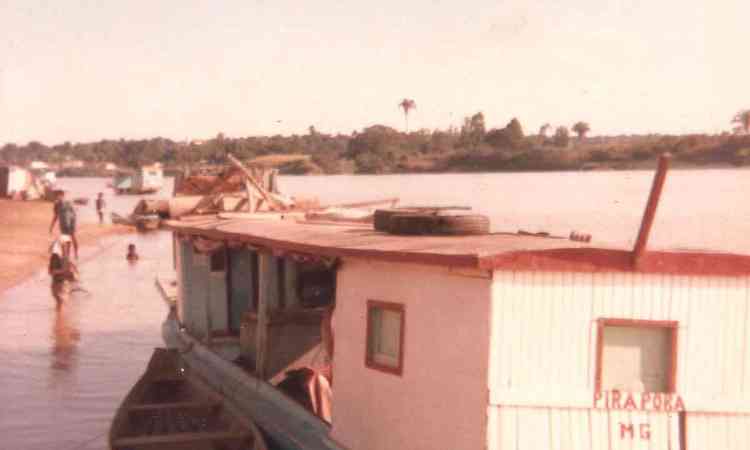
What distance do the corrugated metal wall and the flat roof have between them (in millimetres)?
139

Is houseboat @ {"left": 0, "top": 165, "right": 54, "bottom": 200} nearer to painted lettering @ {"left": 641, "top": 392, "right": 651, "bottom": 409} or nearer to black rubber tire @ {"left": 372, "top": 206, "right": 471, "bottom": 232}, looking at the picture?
black rubber tire @ {"left": 372, "top": 206, "right": 471, "bottom": 232}

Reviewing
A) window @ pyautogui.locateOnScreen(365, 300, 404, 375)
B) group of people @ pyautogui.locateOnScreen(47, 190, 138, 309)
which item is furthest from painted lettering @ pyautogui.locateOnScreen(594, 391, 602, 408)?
group of people @ pyautogui.locateOnScreen(47, 190, 138, 309)

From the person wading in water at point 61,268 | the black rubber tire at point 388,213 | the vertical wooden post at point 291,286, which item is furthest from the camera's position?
the person wading in water at point 61,268

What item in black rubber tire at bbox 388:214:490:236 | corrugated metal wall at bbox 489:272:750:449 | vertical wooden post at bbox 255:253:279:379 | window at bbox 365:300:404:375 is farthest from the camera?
vertical wooden post at bbox 255:253:279:379

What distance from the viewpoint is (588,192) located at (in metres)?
79.4

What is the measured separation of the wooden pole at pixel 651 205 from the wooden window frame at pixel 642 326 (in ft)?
1.57

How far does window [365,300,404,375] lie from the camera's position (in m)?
7.38

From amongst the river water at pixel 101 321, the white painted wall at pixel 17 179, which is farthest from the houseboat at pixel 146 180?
the river water at pixel 101 321

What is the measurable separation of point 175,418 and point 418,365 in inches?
200

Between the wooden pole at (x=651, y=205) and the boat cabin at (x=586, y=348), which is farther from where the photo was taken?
the boat cabin at (x=586, y=348)

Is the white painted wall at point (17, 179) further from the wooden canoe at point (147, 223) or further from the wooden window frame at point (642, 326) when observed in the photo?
the wooden window frame at point (642, 326)

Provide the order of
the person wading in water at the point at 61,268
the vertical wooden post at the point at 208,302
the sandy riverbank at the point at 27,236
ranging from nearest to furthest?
the vertical wooden post at the point at 208,302 < the person wading in water at the point at 61,268 < the sandy riverbank at the point at 27,236

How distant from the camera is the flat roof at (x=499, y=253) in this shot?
6211mm

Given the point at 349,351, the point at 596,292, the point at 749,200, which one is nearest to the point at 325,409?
the point at 349,351
